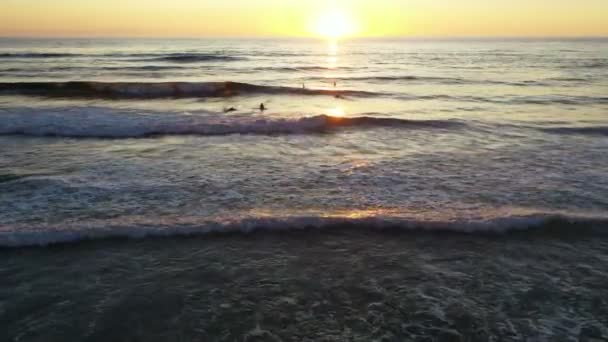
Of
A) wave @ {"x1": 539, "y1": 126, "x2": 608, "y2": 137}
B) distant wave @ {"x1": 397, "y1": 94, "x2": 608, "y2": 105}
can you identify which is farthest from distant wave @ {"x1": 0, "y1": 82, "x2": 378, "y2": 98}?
wave @ {"x1": 539, "y1": 126, "x2": 608, "y2": 137}

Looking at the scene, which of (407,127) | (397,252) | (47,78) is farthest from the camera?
(47,78)

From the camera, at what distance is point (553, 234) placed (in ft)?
22.8

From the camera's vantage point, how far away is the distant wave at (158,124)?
14.9 metres

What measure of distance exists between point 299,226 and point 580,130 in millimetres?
12630

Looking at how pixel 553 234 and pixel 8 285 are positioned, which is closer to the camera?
pixel 8 285

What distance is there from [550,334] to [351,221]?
3.25m

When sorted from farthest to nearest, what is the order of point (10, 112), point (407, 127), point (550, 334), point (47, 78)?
point (47, 78)
point (10, 112)
point (407, 127)
point (550, 334)

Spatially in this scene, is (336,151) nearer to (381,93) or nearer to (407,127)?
(407,127)

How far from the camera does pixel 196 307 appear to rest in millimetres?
5145

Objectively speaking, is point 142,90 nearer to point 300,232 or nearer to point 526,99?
point 526,99

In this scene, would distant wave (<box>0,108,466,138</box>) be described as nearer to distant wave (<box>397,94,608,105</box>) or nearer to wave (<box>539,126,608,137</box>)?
wave (<box>539,126,608,137</box>)

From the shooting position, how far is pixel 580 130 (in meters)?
15.4

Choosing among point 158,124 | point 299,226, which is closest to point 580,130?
point 299,226

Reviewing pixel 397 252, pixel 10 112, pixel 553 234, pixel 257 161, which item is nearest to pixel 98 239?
pixel 397 252
